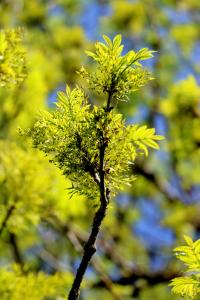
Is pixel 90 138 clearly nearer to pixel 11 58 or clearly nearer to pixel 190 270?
pixel 190 270

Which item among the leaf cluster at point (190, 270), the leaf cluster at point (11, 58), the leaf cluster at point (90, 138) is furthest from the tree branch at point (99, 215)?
the leaf cluster at point (11, 58)

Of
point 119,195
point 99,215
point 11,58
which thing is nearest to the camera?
point 99,215

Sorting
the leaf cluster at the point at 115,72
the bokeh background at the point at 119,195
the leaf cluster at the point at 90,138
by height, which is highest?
the bokeh background at the point at 119,195

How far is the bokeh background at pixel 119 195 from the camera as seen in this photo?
10.5 ft

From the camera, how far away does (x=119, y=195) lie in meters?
8.26

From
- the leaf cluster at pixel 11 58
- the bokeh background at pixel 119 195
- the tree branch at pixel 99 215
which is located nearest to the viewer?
the tree branch at pixel 99 215

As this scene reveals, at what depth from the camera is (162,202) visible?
8.55 metres

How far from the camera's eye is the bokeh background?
3201 millimetres

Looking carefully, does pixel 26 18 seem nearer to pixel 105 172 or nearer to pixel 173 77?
pixel 173 77

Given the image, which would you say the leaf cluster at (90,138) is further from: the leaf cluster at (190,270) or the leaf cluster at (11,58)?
the leaf cluster at (11,58)

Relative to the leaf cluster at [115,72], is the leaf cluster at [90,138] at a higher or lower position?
lower

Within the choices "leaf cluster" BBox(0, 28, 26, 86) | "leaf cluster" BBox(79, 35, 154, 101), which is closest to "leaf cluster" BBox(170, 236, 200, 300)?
"leaf cluster" BBox(79, 35, 154, 101)

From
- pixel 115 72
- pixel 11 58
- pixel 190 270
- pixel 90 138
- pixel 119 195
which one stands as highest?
pixel 119 195

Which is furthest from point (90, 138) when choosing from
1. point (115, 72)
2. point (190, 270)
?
point (190, 270)
